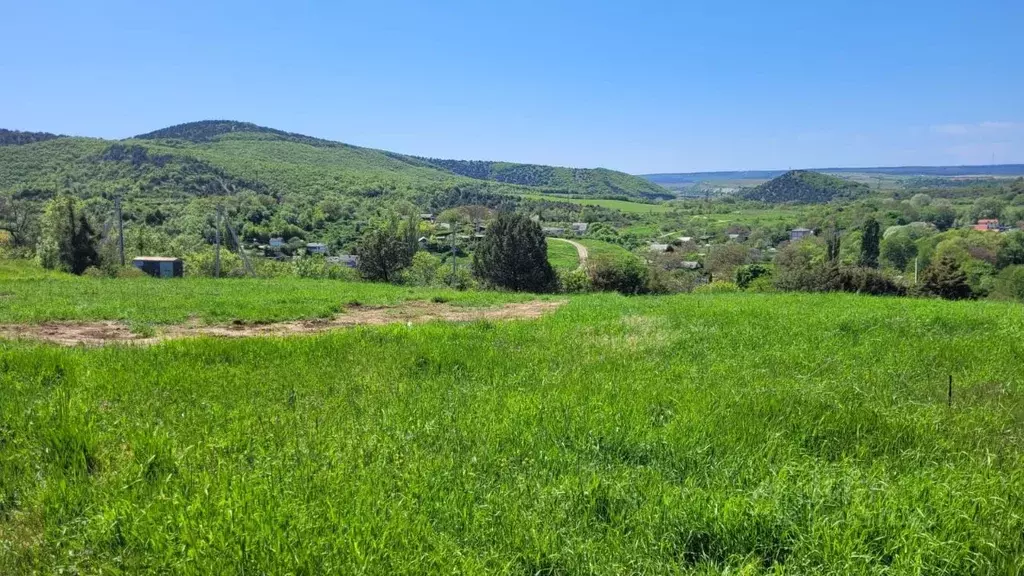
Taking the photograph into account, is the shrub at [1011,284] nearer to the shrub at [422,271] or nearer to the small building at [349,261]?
the shrub at [422,271]

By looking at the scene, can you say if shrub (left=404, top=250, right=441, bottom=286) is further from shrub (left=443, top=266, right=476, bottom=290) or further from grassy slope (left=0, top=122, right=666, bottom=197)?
grassy slope (left=0, top=122, right=666, bottom=197)

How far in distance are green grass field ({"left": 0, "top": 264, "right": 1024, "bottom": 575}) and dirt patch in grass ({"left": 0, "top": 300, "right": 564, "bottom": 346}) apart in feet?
5.52

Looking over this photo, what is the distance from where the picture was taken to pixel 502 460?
4.12 meters

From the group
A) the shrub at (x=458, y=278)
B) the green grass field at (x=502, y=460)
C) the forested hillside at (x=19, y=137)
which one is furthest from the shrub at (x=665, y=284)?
the forested hillside at (x=19, y=137)

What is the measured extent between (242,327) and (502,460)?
9104mm

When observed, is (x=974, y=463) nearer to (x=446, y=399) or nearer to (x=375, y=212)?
(x=446, y=399)

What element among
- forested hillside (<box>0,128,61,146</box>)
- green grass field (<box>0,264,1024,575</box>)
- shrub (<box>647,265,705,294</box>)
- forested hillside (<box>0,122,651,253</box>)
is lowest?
shrub (<box>647,265,705,294</box>)

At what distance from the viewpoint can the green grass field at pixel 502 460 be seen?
9.76 ft

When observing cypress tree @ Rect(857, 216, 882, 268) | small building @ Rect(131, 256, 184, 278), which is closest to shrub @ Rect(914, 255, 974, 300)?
small building @ Rect(131, 256, 184, 278)

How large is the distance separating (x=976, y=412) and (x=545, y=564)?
532 cm

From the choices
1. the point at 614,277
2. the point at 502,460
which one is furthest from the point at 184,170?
the point at 502,460

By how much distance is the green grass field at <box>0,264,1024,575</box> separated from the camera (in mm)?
2975

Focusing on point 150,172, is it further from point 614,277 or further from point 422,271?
point 614,277

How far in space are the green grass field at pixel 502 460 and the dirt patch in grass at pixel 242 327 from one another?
1683 millimetres
